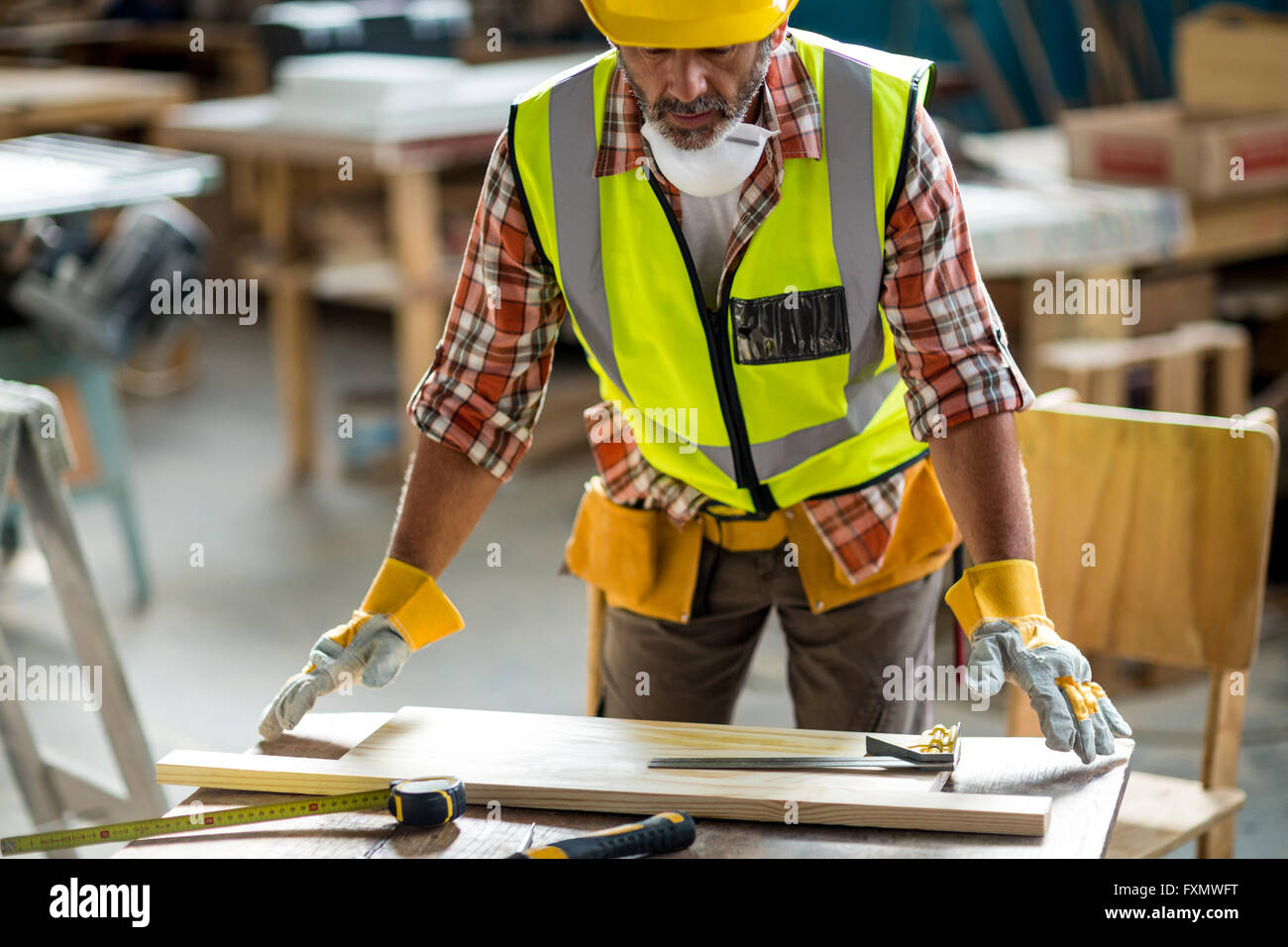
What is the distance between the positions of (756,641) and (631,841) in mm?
720

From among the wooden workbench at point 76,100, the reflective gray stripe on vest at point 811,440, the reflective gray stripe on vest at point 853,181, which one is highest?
the wooden workbench at point 76,100

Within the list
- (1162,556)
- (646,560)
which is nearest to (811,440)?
(646,560)

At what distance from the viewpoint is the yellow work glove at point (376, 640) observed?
1619 mm

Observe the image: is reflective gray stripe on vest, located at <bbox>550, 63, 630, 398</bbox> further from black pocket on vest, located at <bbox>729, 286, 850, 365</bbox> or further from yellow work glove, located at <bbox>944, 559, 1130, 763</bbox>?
yellow work glove, located at <bbox>944, 559, 1130, 763</bbox>

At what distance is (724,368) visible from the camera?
67.9 inches

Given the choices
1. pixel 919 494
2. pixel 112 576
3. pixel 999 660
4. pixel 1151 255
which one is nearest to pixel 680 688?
pixel 919 494

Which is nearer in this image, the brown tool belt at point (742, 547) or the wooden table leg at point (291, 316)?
the brown tool belt at point (742, 547)

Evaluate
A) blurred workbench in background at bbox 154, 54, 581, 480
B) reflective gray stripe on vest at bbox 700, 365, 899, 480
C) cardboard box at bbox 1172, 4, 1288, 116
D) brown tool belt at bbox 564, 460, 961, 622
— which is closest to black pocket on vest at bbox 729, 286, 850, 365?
reflective gray stripe on vest at bbox 700, 365, 899, 480

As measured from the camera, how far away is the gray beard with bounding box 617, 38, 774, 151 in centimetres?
159

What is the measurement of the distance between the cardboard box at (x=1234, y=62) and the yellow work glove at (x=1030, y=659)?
345 cm

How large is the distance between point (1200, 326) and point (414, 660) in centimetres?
222

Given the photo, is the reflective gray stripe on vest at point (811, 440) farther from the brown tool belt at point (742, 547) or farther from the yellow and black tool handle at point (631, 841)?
the yellow and black tool handle at point (631, 841)

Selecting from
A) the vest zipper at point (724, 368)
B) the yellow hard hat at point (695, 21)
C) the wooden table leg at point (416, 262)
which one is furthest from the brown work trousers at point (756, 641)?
the wooden table leg at point (416, 262)

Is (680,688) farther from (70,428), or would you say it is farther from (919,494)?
(70,428)
